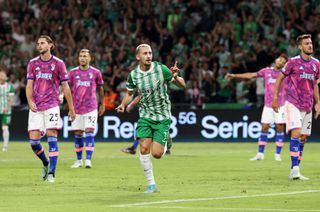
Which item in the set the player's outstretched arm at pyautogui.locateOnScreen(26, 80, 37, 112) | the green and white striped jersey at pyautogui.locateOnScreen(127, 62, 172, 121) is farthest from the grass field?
the player's outstretched arm at pyautogui.locateOnScreen(26, 80, 37, 112)

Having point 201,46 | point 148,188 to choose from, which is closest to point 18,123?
point 201,46

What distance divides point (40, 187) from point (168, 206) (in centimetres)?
385

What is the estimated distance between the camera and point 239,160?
2462 cm

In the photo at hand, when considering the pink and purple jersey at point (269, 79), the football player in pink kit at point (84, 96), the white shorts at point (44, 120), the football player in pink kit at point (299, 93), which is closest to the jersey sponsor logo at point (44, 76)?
the white shorts at point (44, 120)

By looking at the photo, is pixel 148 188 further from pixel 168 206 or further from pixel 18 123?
pixel 18 123

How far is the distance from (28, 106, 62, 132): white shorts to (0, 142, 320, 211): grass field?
0.97 meters

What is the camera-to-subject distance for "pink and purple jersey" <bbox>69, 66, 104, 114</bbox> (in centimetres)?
2291

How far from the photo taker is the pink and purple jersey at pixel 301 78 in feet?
59.6

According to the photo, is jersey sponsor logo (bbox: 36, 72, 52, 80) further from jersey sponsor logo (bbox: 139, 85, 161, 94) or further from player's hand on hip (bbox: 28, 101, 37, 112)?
jersey sponsor logo (bbox: 139, 85, 161, 94)

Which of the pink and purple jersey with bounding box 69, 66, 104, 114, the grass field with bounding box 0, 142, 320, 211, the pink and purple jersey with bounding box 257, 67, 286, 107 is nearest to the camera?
the grass field with bounding box 0, 142, 320, 211

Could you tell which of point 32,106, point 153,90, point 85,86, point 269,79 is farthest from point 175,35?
point 153,90

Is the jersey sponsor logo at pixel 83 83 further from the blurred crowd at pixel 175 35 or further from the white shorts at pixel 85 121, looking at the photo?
the blurred crowd at pixel 175 35

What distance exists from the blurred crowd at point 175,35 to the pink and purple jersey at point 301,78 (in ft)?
51.0

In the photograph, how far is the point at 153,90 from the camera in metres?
15.6
